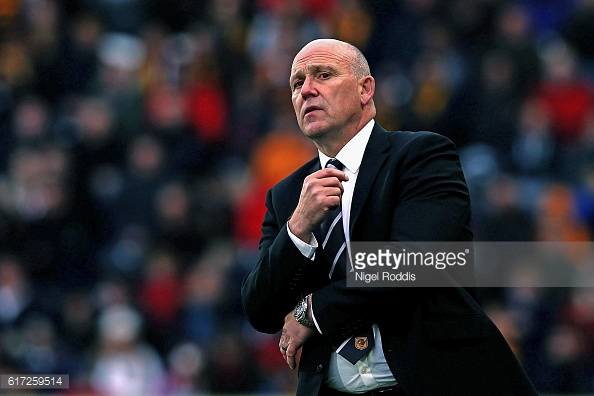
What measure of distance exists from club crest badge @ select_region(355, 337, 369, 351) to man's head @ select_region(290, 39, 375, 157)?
0.68m

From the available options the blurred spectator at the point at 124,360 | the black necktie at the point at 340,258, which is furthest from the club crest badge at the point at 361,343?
the blurred spectator at the point at 124,360

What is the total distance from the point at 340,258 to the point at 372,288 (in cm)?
21

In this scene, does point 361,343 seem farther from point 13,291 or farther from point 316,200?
point 13,291

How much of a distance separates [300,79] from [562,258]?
18.0 ft

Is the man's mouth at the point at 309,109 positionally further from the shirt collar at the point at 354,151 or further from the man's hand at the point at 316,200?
the man's hand at the point at 316,200

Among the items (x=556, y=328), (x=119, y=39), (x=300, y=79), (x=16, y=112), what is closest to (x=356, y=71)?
(x=300, y=79)

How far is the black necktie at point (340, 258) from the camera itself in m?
3.31

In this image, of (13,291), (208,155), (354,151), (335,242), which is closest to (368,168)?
(354,151)

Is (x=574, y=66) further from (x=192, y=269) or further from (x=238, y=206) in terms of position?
(x=192, y=269)

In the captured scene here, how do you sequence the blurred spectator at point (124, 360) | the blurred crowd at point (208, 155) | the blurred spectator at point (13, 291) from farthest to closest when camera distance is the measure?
the blurred spectator at point (13, 291), the blurred crowd at point (208, 155), the blurred spectator at point (124, 360)

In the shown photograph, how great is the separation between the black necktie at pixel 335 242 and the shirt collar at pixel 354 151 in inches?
6.6

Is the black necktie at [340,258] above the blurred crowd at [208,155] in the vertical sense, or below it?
below

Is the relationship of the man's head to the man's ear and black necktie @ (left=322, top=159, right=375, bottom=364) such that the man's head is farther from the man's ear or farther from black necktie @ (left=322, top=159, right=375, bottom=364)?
black necktie @ (left=322, top=159, right=375, bottom=364)

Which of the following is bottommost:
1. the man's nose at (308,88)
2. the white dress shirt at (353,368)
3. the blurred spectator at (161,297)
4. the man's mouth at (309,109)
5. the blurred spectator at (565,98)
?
the white dress shirt at (353,368)
